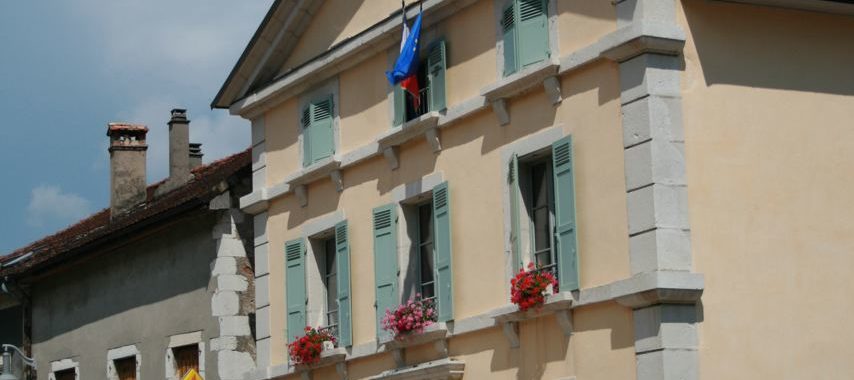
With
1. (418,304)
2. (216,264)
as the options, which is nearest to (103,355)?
(216,264)

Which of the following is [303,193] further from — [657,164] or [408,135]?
[657,164]

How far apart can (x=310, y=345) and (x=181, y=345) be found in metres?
3.86

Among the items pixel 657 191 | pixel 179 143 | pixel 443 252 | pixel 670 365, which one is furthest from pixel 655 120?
pixel 179 143

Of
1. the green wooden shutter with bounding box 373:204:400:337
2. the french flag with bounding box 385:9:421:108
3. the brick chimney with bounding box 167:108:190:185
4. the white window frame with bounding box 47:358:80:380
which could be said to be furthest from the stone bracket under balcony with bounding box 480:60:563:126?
the brick chimney with bounding box 167:108:190:185

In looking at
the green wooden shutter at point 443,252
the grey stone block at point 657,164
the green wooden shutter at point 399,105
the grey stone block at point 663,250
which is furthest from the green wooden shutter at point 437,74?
the grey stone block at point 663,250

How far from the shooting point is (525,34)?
17.3 metres

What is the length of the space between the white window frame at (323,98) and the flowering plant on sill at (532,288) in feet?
15.4

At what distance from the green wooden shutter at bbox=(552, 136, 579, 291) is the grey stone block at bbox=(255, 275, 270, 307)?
20.7ft

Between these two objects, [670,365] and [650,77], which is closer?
[670,365]

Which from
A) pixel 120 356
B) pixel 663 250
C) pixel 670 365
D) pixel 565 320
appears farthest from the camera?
pixel 120 356

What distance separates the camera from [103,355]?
25.7 meters

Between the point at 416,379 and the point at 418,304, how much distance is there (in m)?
0.80

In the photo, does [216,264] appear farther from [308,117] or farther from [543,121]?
[543,121]

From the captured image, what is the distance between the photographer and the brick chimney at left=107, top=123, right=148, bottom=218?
1109 inches
